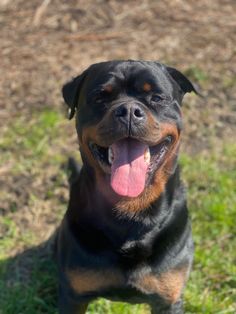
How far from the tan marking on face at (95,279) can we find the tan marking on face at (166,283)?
105 mm

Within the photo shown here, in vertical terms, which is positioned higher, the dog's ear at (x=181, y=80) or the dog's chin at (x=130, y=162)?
the dog's ear at (x=181, y=80)

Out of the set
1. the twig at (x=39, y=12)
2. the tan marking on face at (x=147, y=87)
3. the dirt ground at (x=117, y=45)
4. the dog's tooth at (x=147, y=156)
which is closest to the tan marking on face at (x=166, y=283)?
the dog's tooth at (x=147, y=156)

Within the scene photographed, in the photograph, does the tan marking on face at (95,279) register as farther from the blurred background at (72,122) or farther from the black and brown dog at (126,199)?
the blurred background at (72,122)

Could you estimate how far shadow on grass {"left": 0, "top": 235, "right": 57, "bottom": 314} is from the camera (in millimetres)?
3506

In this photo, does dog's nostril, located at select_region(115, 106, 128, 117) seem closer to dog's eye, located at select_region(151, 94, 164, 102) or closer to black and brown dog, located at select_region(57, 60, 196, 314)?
black and brown dog, located at select_region(57, 60, 196, 314)

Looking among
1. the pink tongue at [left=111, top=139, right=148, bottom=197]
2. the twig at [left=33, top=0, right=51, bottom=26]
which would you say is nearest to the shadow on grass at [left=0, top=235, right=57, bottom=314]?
the pink tongue at [left=111, top=139, right=148, bottom=197]

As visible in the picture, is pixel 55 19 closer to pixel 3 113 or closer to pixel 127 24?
pixel 127 24

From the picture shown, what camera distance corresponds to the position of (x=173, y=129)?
2.79 meters

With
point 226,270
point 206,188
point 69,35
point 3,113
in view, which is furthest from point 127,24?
point 226,270

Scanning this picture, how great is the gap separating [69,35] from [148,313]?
9.94 feet

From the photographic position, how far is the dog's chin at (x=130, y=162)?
2768mm

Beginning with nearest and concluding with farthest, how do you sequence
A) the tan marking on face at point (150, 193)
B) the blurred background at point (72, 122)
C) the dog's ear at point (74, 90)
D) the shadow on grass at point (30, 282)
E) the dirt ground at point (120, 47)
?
the tan marking on face at point (150, 193) → the dog's ear at point (74, 90) → the shadow on grass at point (30, 282) → the blurred background at point (72, 122) → the dirt ground at point (120, 47)

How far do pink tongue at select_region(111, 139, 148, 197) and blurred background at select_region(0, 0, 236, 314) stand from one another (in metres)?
0.99

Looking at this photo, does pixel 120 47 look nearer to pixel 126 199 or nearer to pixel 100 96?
pixel 100 96
